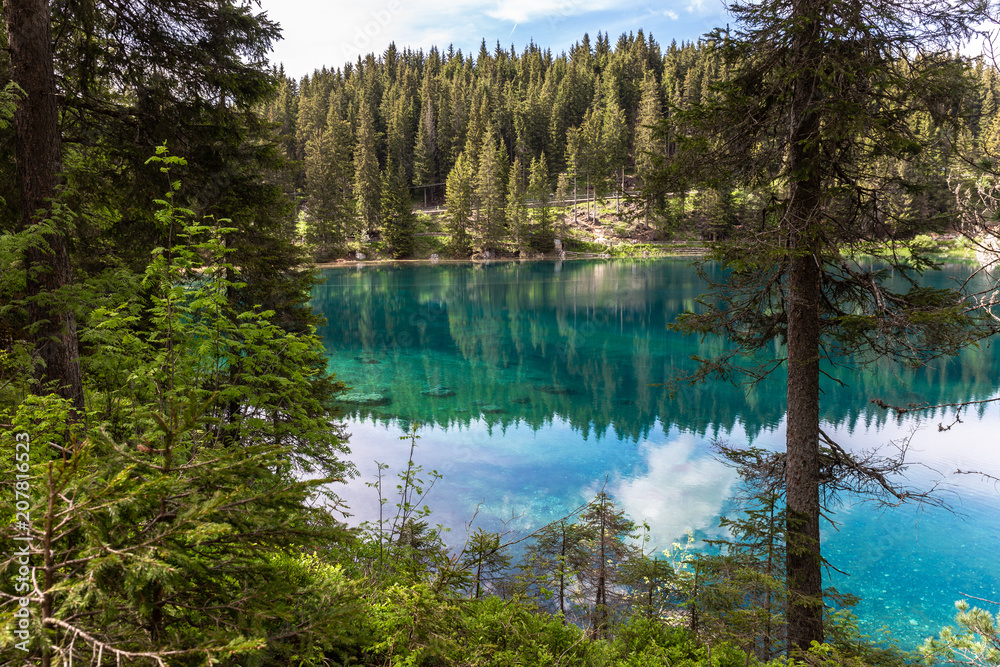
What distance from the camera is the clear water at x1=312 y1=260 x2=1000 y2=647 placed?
35.8 ft

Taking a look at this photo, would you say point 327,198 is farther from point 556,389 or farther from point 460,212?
point 556,389

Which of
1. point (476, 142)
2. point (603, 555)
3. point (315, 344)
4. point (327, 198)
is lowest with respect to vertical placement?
point (603, 555)

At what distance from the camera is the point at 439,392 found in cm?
2131

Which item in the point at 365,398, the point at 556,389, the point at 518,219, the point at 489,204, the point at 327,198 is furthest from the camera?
the point at 518,219

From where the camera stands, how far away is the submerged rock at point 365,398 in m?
19.6

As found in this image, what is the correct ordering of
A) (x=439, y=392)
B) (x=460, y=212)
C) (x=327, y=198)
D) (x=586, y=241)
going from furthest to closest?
1. (x=586, y=241)
2. (x=460, y=212)
3. (x=327, y=198)
4. (x=439, y=392)

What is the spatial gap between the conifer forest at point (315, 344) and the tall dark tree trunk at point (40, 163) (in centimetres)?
3

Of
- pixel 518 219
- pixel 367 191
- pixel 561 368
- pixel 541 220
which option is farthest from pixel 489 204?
pixel 561 368

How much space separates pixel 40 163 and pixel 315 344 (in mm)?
3583

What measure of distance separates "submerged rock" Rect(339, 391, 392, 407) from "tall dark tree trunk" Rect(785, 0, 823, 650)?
15201 millimetres

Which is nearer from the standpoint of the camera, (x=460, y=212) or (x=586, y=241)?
(x=460, y=212)

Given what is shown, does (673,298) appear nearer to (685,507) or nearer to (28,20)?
(685,507)

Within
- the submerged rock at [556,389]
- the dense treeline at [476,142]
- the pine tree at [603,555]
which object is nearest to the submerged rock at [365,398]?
the submerged rock at [556,389]

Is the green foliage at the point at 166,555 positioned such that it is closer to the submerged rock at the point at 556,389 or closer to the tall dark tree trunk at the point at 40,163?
the tall dark tree trunk at the point at 40,163
